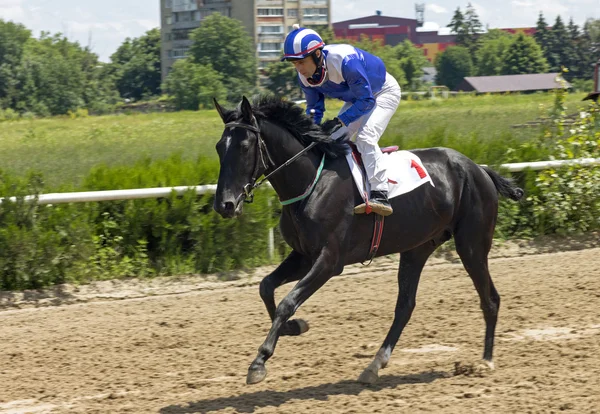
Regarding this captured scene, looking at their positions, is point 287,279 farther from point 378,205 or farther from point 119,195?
point 119,195

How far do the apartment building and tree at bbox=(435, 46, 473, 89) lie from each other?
56.6ft

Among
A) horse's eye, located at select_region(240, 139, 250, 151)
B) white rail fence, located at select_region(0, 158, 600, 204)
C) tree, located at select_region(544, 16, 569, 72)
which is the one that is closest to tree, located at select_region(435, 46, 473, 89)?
tree, located at select_region(544, 16, 569, 72)

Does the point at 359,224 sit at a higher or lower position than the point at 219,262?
higher

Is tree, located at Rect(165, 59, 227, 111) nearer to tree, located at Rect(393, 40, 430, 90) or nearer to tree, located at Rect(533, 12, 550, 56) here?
tree, located at Rect(393, 40, 430, 90)

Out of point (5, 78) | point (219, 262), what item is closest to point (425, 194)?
point (219, 262)

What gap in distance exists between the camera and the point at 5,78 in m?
76.2

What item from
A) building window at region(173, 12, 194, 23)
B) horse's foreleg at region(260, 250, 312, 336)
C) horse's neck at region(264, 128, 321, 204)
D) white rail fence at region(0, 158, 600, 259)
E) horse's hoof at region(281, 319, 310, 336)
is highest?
building window at region(173, 12, 194, 23)

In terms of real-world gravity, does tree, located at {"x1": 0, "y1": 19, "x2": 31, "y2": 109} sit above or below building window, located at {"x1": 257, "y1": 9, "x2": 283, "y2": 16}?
below

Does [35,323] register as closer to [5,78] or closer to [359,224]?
[359,224]

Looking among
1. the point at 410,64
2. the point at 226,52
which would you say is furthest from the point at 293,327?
the point at 410,64

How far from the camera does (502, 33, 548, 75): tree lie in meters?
87.2

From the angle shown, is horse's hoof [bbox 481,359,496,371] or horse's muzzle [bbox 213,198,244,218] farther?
horse's hoof [bbox 481,359,496,371]

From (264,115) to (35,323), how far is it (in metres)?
2.63

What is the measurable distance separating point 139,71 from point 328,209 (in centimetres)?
10455
